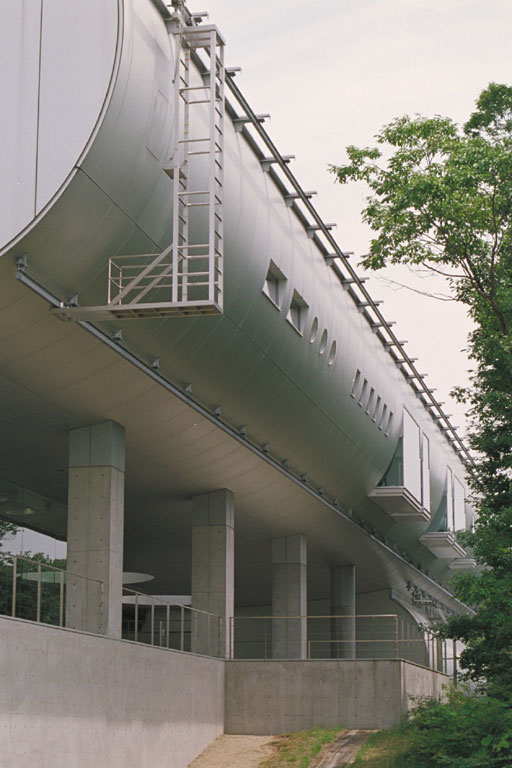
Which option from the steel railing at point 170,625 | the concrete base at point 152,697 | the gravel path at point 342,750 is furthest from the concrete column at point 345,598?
the gravel path at point 342,750

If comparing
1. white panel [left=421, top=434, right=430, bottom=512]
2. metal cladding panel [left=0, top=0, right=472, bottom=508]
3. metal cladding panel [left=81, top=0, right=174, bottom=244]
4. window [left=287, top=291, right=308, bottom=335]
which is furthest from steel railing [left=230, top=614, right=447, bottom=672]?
metal cladding panel [left=81, top=0, right=174, bottom=244]

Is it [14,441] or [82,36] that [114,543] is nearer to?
[14,441]

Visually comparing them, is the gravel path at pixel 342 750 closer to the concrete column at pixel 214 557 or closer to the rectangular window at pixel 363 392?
the concrete column at pixel 214 557

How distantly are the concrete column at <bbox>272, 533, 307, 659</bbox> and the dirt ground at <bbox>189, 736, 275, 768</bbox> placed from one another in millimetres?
8288

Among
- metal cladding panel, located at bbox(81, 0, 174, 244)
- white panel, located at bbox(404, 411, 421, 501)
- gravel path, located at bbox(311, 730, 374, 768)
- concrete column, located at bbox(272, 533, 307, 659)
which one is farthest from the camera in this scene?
white panel, located at bbox(404, 411, 421, 501)

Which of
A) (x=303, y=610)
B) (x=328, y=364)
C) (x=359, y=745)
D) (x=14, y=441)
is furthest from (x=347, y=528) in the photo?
(x=14, y=441)

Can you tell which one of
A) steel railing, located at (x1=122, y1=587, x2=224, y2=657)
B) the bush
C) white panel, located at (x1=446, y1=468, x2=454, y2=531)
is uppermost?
white panel, located at (x1=446, y1=468, x2=454, y2=531)

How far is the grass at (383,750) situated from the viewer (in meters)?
24.6

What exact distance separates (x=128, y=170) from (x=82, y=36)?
83.3 inches

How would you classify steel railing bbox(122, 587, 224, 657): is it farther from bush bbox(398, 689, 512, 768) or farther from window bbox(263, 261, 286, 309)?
window bbox(263, 261, 286, 309)

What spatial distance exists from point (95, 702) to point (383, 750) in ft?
26.2

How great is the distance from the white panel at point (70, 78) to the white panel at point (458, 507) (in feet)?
117

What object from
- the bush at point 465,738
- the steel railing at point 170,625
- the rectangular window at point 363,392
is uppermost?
the rectangular window at point 363,392

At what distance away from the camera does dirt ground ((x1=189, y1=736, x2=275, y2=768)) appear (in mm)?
25859
